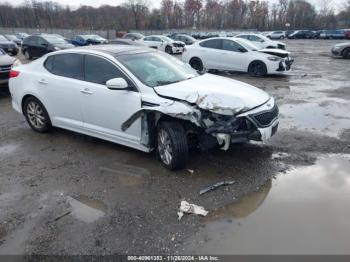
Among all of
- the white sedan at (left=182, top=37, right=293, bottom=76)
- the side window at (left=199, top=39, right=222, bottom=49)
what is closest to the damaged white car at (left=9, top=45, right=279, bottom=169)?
the white sedan at (left=182, top=37, right=293, bottom=76)

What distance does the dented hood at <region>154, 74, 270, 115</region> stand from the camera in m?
3.92

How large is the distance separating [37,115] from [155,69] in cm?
260

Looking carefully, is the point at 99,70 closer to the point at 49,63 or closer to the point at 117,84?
the point at 117,84

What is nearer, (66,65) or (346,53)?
(66,65)

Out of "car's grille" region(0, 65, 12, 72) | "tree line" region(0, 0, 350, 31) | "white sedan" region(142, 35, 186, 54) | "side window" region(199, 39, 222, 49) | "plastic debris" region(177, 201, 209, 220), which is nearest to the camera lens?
"plastic debris" region(177, 201, 209, 220)

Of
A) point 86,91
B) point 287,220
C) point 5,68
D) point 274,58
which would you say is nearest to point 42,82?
point 86,91

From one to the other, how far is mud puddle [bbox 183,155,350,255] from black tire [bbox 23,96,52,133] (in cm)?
385

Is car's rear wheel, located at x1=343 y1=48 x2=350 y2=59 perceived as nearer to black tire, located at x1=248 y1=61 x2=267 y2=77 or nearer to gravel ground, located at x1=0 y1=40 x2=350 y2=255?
black tire, located at x1=248 y1=61 x2=267 y2=77

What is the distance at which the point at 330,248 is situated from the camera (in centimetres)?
288

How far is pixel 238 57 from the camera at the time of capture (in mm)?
12750

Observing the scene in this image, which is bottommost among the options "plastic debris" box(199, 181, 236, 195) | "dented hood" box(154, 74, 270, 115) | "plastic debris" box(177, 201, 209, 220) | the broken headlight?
"plastic debris" box(177, 201, 209, 220)

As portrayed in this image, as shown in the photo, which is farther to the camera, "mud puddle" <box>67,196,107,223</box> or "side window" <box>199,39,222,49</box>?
"side window" <box>199,39,222,49</box>

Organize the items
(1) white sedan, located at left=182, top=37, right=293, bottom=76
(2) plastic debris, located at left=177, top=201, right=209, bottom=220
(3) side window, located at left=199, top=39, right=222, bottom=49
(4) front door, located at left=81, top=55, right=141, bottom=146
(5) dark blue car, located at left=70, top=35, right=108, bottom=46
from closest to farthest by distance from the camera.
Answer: (2) plastic debris, located at left=177, top=201, right=209, bottom=220 < (4) front door, located at left=81, top=55, right=141, bottom=146 < (1) white sedan, located at left=182, top=37, right=293, bottom=76 < (3) side window, located at left=199, top=39, right=222, bottom=49 < (5) dark blue car, located at left=70, top=35, right=108, bottom=46

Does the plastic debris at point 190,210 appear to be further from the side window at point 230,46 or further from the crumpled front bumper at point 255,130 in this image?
the side window at point 230,46
